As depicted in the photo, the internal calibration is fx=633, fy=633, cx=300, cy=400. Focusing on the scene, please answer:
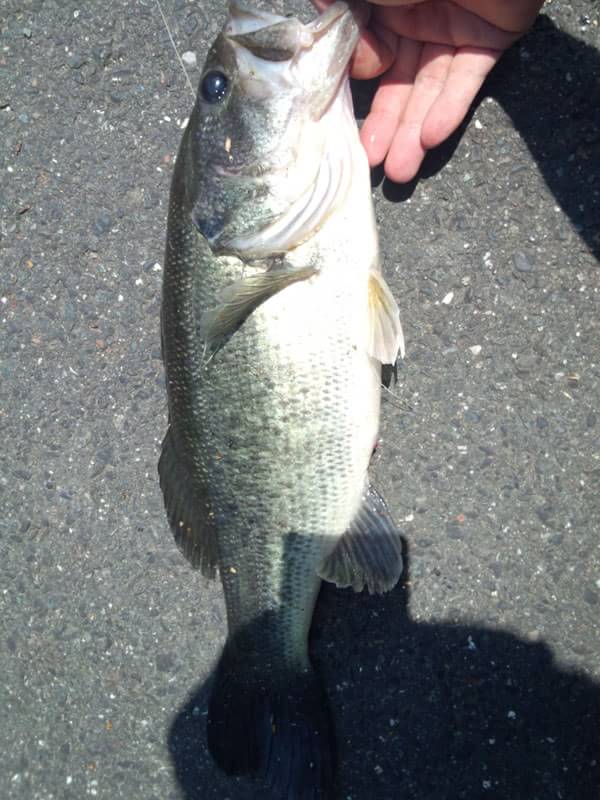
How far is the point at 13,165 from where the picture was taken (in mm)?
2152

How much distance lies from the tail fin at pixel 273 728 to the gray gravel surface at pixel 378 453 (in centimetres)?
13

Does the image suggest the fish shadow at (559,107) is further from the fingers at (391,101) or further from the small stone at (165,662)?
the small stone at (165,662)

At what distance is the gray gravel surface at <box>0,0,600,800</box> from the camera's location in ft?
6.04

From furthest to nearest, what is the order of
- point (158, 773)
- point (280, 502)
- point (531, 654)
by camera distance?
point (158, 773) < point (531, 654) < point (280, 502)

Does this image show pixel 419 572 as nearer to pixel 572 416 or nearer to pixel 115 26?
pixel 572 416

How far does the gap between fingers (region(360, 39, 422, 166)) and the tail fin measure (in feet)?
4.99

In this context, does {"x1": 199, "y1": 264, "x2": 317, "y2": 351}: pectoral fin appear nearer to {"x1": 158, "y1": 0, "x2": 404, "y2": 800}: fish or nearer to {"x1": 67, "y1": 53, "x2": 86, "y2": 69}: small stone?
{"x1": 158, "y1": 0, "x2": 404, "y2": 800}: fish

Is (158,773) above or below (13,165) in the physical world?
below

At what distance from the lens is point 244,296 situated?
4.85 feet

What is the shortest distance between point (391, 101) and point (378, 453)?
1031mm

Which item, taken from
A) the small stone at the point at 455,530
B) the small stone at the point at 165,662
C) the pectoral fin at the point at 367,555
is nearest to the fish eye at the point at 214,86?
the pectoral fin at the point at 367,555

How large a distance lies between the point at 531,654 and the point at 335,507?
2.54 ft

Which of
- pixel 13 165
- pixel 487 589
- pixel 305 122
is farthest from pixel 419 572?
pixel 13 165

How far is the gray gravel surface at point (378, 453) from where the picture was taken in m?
1.84
